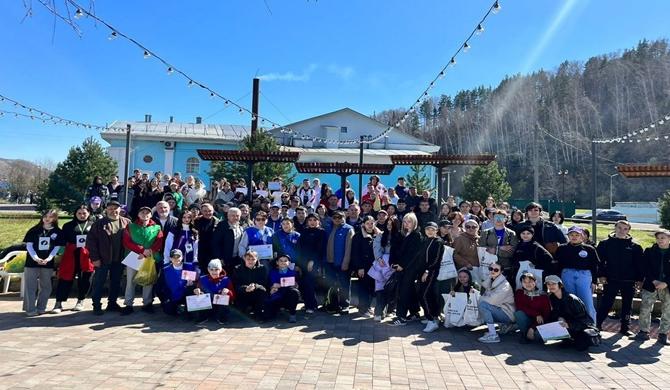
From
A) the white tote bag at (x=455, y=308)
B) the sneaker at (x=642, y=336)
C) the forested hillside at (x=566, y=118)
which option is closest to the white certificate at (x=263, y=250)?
the white tote bag at (x=455, y=308)

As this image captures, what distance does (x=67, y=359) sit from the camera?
514 cm

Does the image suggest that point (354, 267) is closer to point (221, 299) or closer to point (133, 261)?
point (221, 299)

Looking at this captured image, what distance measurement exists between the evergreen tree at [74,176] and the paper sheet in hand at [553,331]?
22015mm

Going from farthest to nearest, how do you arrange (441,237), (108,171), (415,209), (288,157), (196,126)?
1. (196,126)
2. (108,171)
3. (288,157)
4. (415,209)
5. (441,237)

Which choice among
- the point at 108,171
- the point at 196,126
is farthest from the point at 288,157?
the point at 196,126

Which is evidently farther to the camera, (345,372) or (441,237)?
(441,237)

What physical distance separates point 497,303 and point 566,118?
243 ft

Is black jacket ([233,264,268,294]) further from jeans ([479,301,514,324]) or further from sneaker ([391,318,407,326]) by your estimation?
jeans ([479,301,514,324])

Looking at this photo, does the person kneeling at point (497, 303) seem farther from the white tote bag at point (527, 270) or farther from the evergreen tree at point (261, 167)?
the evergreen tree at point (261, 167)

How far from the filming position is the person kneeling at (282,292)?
23.5 feet

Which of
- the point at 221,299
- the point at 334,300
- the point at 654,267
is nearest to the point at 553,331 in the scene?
the point at 654,267

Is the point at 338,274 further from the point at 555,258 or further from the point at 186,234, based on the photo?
the point at 555,258

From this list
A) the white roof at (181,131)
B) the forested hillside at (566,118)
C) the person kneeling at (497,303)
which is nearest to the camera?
the person kneeling at (497,303)

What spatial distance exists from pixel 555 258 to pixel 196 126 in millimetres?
36813
